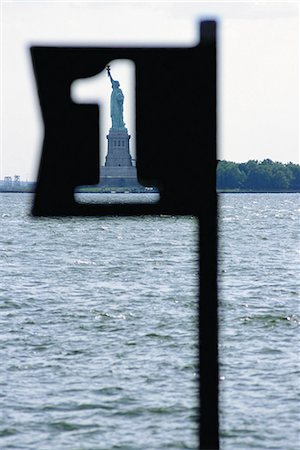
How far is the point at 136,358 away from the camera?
23.6 m

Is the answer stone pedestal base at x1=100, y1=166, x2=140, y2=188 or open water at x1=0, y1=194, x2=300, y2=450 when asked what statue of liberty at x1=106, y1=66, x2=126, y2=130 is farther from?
open water at x1=0, y1=194, x2=300, y2=450

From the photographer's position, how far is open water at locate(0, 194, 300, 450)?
17.2 m

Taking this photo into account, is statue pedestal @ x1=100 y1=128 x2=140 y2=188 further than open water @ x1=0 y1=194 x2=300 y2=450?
No

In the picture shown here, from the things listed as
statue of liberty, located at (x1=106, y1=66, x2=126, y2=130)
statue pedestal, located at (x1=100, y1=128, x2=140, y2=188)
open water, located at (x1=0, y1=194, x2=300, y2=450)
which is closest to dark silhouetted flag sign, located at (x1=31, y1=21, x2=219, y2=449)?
open water, located at (x1=0, y1=194, x2=300, y2=450)

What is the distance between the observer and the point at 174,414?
724 inches

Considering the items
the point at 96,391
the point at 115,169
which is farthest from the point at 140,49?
the point at 96,391

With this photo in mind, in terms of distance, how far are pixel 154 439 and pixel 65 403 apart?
277 cm

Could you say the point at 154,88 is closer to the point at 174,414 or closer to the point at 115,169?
the point at 115,169

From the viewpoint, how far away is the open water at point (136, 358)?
17203 millimetres

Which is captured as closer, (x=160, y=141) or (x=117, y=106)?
(x=160, y=141)

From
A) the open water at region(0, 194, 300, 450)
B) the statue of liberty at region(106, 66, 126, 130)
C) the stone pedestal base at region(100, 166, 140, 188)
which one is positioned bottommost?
the open water at region(0, 194, 300, 450)

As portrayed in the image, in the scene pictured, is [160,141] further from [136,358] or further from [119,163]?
[136,358]

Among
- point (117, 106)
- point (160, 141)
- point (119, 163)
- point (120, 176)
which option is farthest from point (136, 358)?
point (160, 141)

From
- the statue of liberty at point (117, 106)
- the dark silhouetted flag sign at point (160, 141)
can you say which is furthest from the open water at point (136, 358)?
the statue of liberty at point (117, 106)
